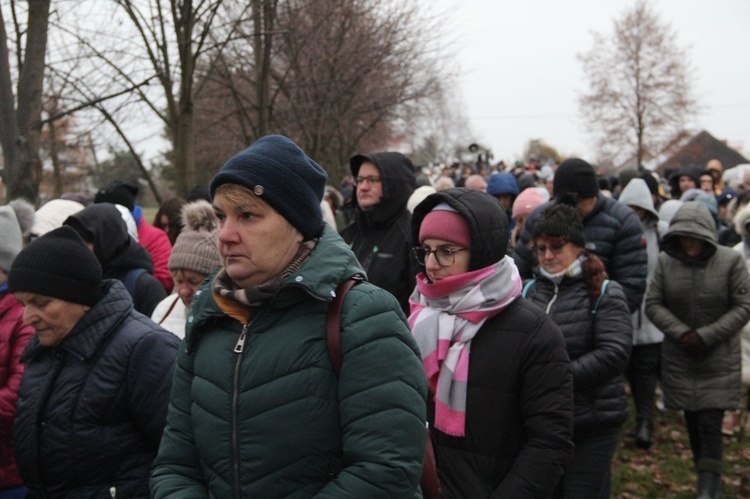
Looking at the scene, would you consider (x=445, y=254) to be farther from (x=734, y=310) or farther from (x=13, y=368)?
(x=734, y=310)

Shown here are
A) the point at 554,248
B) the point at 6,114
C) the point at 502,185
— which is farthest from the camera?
the point at 502,185

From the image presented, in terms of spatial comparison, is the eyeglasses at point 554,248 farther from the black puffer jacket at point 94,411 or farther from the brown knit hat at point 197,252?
the black puffer jacket at point 94,411

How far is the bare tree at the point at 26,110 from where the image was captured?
20.0 feet

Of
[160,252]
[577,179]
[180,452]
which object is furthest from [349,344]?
[160,252]

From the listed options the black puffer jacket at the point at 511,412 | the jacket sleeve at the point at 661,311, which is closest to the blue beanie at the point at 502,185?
the jacket sleeve at the point at 661,311

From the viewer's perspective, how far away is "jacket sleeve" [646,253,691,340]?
18.5ft

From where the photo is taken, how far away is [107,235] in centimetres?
477

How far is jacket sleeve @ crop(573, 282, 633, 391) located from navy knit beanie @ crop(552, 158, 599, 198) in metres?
1.81

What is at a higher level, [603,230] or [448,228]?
[448,228]

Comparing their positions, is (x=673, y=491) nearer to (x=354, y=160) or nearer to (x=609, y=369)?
(x=609, y=369)

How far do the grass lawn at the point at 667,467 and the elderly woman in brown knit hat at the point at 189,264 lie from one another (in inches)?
147

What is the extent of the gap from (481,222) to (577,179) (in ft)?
9.32

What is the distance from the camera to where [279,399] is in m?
2.01

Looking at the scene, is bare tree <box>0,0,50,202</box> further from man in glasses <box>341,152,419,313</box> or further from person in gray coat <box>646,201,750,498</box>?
person in gray coat <box>646,201,750,498</box>
